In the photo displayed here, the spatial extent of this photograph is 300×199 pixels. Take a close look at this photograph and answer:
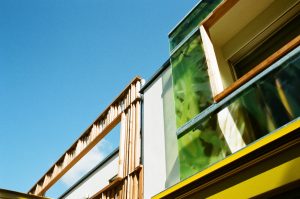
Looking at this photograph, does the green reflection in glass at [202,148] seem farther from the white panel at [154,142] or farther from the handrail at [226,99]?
the white panel at [154,142]

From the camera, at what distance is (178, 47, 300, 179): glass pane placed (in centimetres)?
348

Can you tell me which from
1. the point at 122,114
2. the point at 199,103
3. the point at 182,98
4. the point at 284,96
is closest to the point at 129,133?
the point at 122,114

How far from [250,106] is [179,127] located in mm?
1611

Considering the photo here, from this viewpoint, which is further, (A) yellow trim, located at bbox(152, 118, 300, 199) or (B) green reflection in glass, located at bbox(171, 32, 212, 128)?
(B) green reflection in glass, located at bbox(171, 32, 212, 128)

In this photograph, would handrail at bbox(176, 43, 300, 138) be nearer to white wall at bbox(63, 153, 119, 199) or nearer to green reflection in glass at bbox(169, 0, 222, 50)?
green reflection in glass at bbox(169, 0, 222, 50)

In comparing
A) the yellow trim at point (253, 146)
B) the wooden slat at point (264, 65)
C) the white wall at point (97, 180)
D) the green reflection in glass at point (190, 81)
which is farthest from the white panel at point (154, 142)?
the white wall at point (97, 180)

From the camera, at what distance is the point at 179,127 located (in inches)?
205

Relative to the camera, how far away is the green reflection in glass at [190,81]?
4996 millimetres

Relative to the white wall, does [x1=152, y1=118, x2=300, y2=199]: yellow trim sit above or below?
below

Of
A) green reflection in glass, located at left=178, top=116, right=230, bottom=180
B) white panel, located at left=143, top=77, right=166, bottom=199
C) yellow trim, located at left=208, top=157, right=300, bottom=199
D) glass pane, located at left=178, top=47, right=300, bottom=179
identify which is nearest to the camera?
yellow trim, located at left=208, top=157, right=300, bottom=199

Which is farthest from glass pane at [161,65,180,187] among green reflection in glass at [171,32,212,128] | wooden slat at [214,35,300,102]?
wooden slat at [214,35,300,102]

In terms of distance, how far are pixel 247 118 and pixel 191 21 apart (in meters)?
3.24

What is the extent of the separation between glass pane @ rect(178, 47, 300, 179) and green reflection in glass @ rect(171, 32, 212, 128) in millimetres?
498

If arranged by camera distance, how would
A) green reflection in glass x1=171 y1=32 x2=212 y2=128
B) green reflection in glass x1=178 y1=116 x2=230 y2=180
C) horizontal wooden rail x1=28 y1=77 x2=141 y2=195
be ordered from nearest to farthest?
green reflection in glass x1=178 y1=116 x2=230 y2=180
green reflection in glass x1=171 y1=32 x2=212 y2=128
horizontal wooden rail x1=28 y1=77 x2=141 y2=195
